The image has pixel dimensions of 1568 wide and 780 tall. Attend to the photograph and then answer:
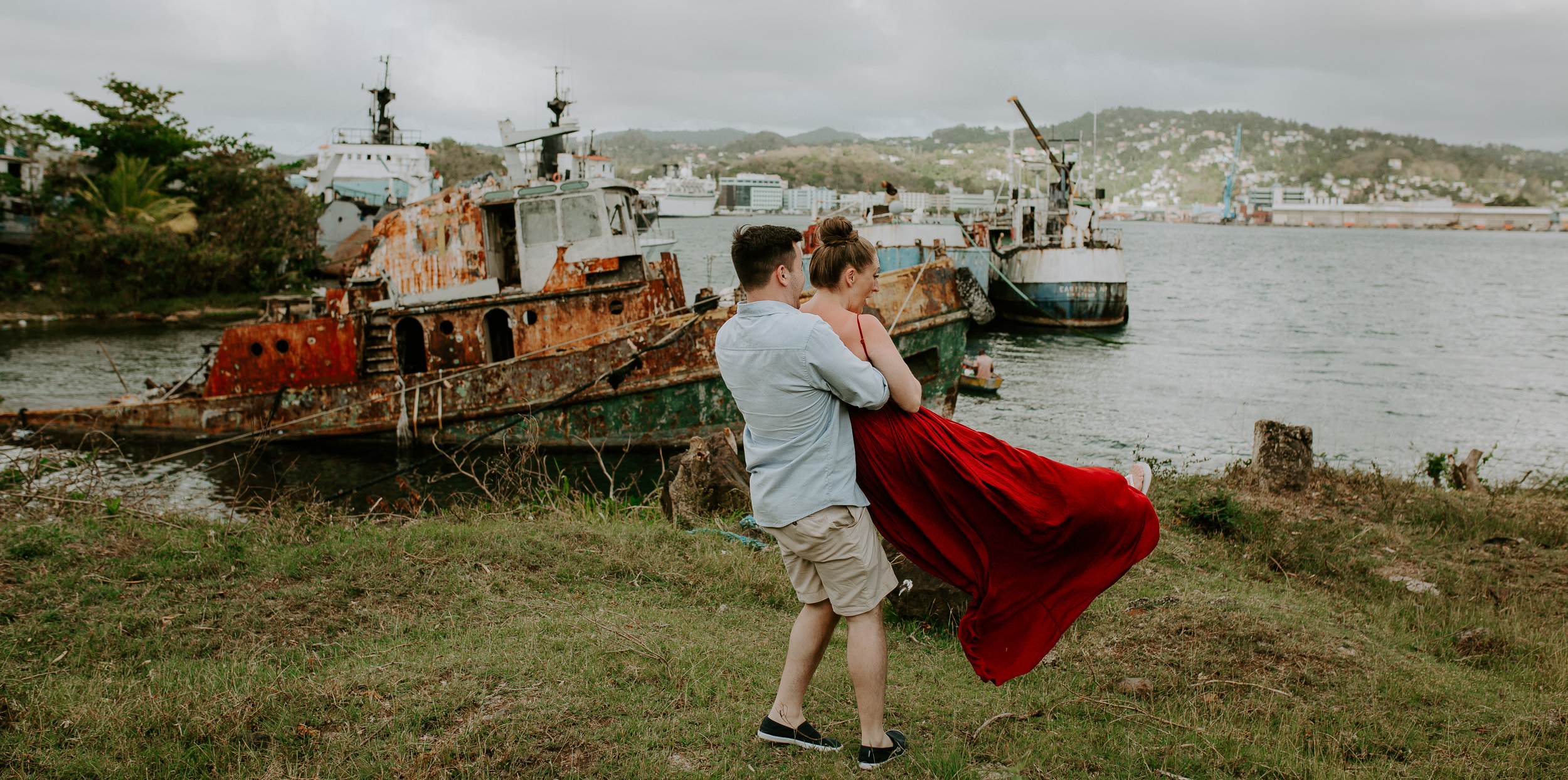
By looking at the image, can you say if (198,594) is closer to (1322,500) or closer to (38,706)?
(38,706)

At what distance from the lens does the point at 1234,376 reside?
2023 centimetres

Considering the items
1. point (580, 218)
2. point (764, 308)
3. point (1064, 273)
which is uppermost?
point (580, 218)

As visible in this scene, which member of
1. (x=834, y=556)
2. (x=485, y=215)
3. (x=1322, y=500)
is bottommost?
(x=1322, y=500)

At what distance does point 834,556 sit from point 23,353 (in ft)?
77.1

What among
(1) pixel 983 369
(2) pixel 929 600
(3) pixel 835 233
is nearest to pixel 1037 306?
(1) pixel 983 369

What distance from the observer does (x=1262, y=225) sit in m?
154

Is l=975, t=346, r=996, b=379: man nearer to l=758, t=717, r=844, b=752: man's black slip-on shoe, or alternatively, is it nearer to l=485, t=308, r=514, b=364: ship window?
l=485, t=308, r=514, b=364: ship window

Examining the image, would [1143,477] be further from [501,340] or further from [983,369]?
[983,369]

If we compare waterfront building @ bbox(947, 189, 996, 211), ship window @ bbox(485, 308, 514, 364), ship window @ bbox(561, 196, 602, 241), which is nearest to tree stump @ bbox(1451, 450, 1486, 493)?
ship window @ bbox(561, 196, 602, 241)

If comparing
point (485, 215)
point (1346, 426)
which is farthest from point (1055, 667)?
point (1346, 426)

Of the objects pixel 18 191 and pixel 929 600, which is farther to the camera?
pixel 18 191

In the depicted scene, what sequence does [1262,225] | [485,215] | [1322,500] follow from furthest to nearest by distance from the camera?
[1262,225]
[485,215]
[1322,500]

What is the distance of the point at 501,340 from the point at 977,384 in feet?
30.3

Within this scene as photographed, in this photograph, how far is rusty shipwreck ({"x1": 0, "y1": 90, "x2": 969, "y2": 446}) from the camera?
11.1 m
